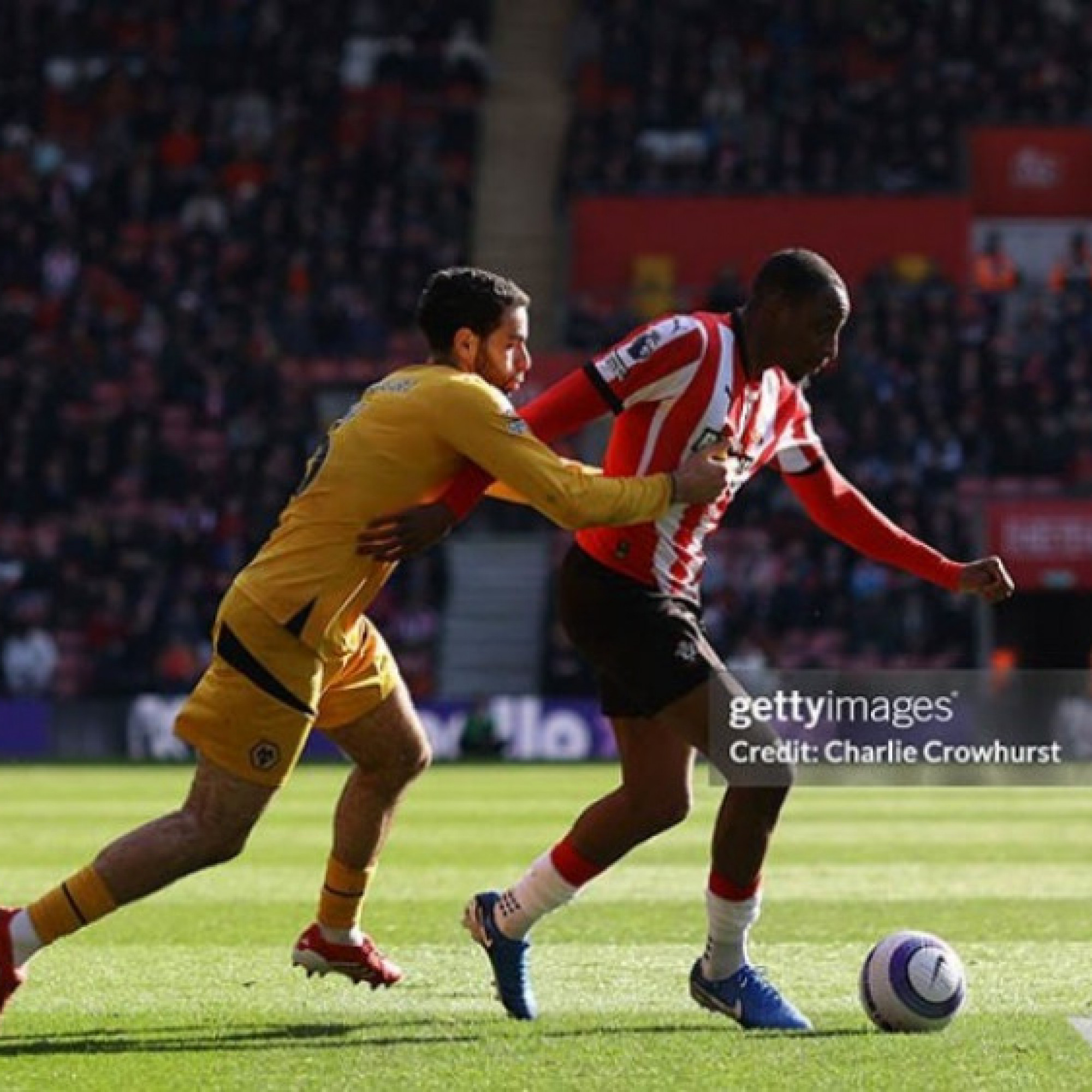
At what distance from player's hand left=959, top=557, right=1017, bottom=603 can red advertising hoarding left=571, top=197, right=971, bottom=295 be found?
25526mm

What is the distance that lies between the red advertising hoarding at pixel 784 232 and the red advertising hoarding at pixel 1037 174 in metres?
0.97

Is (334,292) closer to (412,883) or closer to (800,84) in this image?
(800,84)

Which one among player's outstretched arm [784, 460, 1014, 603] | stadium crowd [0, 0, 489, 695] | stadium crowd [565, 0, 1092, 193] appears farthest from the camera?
stadium crowd [565, 0, 1092, 193]

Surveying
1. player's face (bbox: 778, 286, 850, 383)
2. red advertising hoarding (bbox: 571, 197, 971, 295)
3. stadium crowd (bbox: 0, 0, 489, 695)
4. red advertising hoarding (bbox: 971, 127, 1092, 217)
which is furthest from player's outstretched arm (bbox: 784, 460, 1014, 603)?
red advertising hoarding (bbox: 971, 127, 1092, 217)

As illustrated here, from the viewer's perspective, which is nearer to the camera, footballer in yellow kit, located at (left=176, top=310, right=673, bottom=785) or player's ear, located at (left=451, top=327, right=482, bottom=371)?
footballer in yellow kit, located at (left=176, top=310, right=673, bottom=785)

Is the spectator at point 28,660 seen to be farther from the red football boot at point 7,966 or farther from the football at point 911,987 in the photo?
the football at point 911,987

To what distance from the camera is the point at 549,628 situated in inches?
1182

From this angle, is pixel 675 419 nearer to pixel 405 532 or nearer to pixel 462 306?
pixel 462 306

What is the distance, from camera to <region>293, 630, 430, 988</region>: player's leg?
26.8ft

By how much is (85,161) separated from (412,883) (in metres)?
24.6

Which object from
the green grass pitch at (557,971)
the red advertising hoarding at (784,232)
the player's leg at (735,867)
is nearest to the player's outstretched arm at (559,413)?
the player's leg at (735,867)

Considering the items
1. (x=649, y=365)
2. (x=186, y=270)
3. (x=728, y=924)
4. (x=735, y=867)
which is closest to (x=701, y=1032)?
(x=728, y=924)

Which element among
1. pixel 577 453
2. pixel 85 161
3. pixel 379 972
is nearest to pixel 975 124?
pixel 577 453

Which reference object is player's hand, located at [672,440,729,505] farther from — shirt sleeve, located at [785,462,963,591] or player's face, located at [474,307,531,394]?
shirt sleeve, located at [785,462,963,591]
